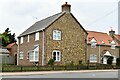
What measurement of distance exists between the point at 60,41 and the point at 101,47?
12.6m

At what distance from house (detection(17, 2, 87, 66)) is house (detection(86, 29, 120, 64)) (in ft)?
16.6

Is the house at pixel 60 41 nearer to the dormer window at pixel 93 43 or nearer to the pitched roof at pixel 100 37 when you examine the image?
the dormer window at pixel 93 43

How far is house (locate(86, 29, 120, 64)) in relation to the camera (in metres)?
52.3

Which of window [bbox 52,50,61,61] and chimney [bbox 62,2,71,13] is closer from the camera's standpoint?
window [bbox 52,50,61,61]

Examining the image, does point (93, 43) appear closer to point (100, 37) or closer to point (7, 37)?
point (100, 37)

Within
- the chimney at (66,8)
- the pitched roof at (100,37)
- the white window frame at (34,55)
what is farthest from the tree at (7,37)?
the chimney at (66,8)

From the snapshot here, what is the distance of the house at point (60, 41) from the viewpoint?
1710 inches

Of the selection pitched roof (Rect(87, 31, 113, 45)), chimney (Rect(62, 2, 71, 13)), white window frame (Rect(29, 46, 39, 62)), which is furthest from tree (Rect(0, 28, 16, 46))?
→ chimney (Rect(62, 2, 71, 13))

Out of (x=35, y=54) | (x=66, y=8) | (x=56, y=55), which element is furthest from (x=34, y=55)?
(x=66, y=8)

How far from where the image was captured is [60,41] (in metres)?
44.5

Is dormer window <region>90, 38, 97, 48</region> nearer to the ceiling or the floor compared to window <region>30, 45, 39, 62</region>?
nearer to the ceiling

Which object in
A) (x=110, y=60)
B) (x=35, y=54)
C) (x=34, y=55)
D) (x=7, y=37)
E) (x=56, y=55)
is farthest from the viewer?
(x=7, y=37)

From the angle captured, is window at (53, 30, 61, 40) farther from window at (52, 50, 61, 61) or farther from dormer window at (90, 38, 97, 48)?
dormer window at (90, 38, 97, 48)

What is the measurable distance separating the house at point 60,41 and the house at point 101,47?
16.6 feet
